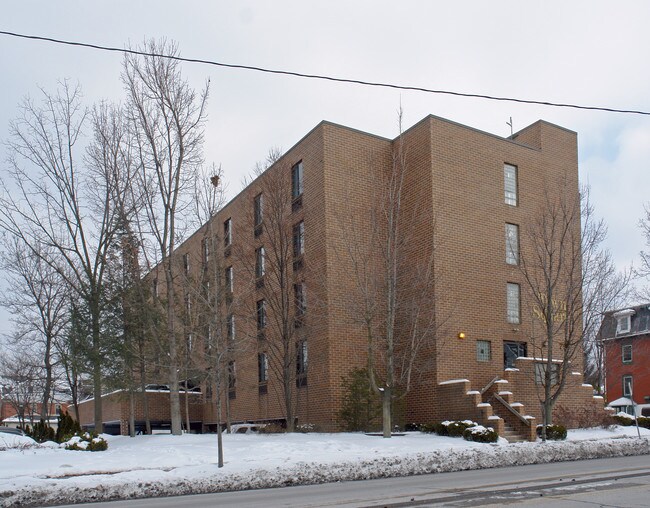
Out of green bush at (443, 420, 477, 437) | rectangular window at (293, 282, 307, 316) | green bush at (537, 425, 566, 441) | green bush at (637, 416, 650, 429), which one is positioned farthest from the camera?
rectangular window at (293, 282, 307, 316)

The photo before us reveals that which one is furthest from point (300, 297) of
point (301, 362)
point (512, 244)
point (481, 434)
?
point (481, 434)

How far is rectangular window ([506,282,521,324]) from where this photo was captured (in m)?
28.2

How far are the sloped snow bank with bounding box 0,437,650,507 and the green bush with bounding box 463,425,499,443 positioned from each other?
1.37m

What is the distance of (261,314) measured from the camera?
104 ft

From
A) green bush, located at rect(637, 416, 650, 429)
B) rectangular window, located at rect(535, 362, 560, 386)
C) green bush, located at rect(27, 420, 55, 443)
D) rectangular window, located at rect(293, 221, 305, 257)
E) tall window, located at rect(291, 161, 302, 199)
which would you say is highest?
tall window, located at rect(291, 161, 302, 199)

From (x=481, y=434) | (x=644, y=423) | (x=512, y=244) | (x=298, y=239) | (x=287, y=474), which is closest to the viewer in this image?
(x=287, y=474)

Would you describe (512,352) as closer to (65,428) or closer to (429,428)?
(429,428)

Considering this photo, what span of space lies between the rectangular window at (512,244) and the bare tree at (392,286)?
4014mm

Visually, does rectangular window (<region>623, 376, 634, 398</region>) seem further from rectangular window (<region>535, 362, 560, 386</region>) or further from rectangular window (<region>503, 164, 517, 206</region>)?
rectangular window (<region>503, 164, 517, 206</region>)

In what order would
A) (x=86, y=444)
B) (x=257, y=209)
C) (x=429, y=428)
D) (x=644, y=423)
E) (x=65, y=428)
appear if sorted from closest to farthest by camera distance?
(x=86, y=444) < (x=65, y=428) < (x=429, y=428) < (x=644, y=423) < (x=257, y=209)

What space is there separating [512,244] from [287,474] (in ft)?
54.2

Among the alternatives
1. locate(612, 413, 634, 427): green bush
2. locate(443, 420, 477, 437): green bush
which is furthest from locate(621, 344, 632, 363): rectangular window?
locate(443, 420, 477, 437): green bush

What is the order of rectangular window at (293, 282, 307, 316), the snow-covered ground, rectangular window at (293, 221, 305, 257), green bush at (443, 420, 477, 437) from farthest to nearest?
rectangular window at (293, 221, 305, 257)
rectangular window at (293, 282, 307, 316)
green bush at (443, 420, 477, 437)
the snow-covered ground

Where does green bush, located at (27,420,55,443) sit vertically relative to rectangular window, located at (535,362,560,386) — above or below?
below
